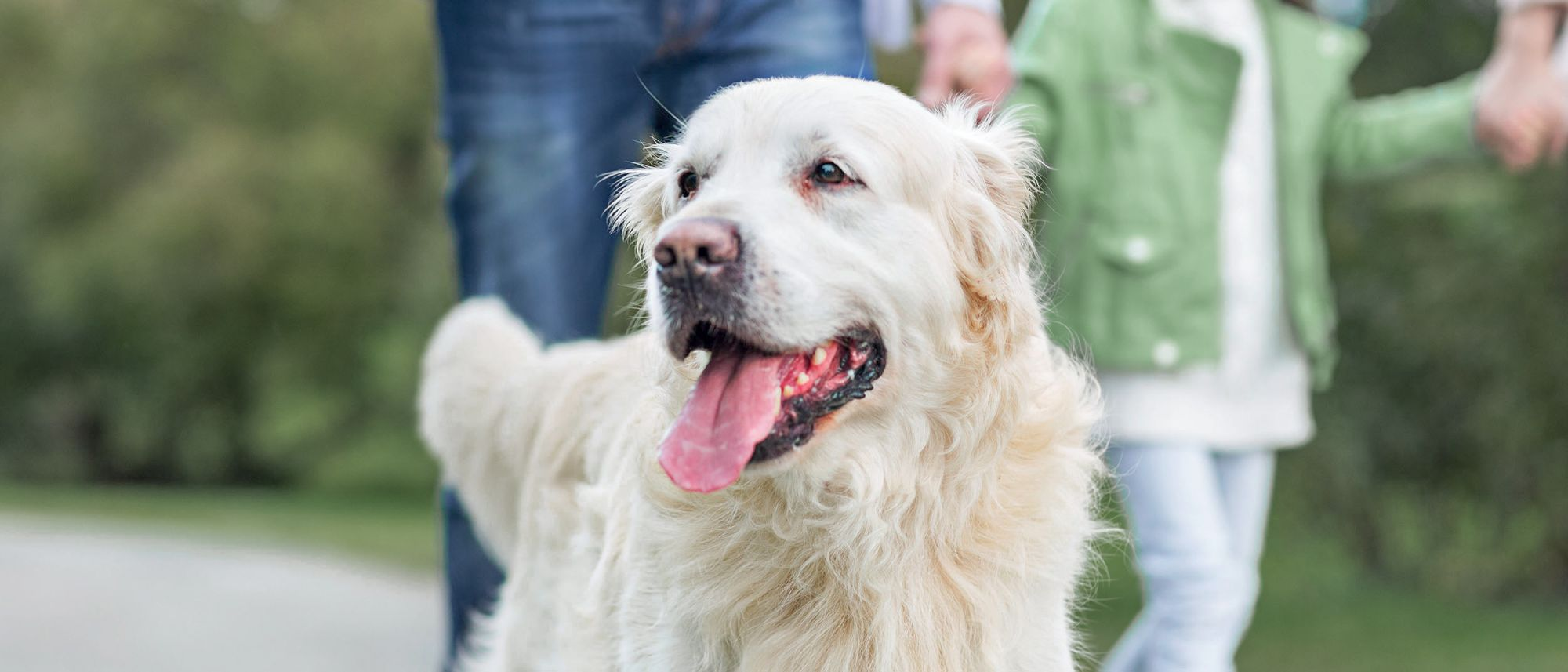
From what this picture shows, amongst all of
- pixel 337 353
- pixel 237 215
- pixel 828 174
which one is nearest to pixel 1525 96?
pixel 828 174

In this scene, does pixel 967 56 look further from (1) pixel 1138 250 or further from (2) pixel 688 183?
(2) pixel 688 183

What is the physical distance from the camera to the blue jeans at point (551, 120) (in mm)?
3412

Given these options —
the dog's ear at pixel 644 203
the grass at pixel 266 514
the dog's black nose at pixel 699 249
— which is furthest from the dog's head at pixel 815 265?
the grass at pixel 266 514

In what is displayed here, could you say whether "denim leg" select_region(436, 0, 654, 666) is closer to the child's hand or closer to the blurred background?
the child's hand

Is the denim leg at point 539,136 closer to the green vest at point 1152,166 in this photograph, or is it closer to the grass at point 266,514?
the green vest at point 1152,166

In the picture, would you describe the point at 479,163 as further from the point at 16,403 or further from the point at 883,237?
the point at 16,403

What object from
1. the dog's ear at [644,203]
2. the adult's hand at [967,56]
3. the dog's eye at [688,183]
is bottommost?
the adult's hand at [967,56]

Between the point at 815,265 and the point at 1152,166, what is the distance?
2052 mm

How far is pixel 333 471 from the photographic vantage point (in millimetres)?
19359

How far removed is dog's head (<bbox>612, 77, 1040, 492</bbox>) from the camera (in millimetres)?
A: 2209

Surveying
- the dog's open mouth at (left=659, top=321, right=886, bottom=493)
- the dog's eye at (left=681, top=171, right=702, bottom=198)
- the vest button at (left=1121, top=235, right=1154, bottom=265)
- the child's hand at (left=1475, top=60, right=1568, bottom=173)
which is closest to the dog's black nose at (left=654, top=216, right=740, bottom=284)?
the dog's open mouth at (left=659, top=321, right=886, bottom=493)

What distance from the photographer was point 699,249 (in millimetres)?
2174

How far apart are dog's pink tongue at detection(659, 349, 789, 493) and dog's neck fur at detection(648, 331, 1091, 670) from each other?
0.50ft

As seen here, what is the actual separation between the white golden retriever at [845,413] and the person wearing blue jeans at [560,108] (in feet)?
2.92
